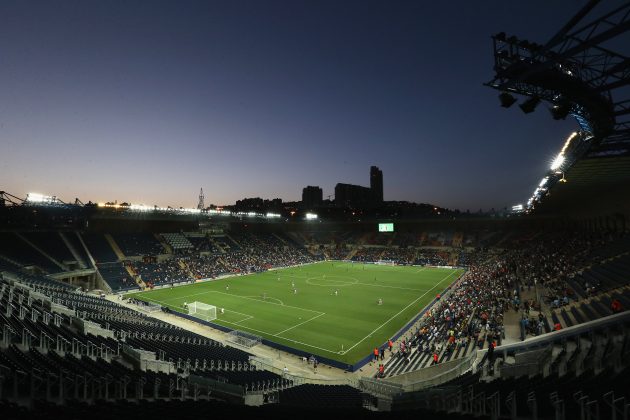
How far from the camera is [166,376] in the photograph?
13430 mm

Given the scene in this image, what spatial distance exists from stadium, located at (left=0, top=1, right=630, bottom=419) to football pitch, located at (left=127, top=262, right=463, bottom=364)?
0.92 feet

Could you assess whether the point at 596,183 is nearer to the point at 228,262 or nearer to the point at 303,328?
the point at 303,328

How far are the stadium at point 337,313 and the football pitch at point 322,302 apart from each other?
0.92 ft

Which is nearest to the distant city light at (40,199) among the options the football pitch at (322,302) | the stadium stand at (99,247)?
the stadium stand at (99,247)

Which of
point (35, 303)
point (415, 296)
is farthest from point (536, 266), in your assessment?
point (35, 303)

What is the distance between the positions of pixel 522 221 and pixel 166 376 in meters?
82.4

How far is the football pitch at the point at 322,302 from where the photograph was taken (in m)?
28.6

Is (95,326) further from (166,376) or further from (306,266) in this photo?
(306,266)

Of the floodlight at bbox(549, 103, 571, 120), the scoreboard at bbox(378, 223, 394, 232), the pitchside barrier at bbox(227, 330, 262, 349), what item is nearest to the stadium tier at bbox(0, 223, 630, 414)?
the pitchside barrier at bbox(227, 330, 262, 349)

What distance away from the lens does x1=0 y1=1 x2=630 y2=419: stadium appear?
9539 mm

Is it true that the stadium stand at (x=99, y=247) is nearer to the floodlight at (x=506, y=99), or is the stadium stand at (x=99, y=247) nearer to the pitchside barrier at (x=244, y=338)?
the pitchside barrier at (x=244, y=338)

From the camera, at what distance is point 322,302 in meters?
40.5

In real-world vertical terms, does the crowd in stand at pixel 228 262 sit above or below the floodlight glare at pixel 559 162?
below

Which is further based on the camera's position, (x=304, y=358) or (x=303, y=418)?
(x=304, y=358)
